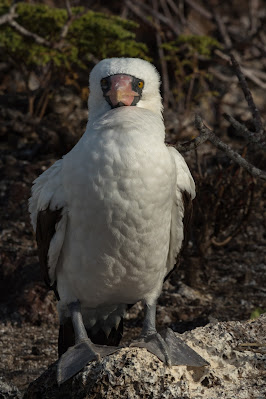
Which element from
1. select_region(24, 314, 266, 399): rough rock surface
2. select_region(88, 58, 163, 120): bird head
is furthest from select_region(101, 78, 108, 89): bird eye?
select_region(24, 314, 266, 399): rough rock surface

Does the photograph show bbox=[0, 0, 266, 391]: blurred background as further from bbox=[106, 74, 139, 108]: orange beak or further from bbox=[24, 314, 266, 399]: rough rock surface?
bbox=[106, 74, 139, 108]: orange beak

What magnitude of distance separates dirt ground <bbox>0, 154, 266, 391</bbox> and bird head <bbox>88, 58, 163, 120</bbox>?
1.61 m

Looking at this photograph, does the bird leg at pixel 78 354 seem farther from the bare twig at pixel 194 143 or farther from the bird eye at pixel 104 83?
the bird eye at pixel 104 83

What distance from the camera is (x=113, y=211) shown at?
2.89m

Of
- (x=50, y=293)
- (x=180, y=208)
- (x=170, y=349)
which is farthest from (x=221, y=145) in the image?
(x=50, y=293)

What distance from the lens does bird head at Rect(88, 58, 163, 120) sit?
10.1 ft

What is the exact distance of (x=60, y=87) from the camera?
6.78 meters

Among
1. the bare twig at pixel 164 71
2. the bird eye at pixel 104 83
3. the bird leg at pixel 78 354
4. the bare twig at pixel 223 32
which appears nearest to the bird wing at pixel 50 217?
the bird leg at pixel 78 354

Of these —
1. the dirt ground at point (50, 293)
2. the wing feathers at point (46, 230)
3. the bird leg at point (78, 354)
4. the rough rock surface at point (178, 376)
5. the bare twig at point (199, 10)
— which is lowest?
the dirt ground at point (50, 293)

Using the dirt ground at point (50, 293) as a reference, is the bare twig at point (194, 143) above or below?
above

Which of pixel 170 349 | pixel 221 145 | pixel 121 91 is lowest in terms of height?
pixel 170 349

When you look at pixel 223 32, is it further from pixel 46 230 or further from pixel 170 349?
pixel 170 349

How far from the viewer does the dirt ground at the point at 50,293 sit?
416 cm

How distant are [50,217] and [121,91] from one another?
694 millimetres
